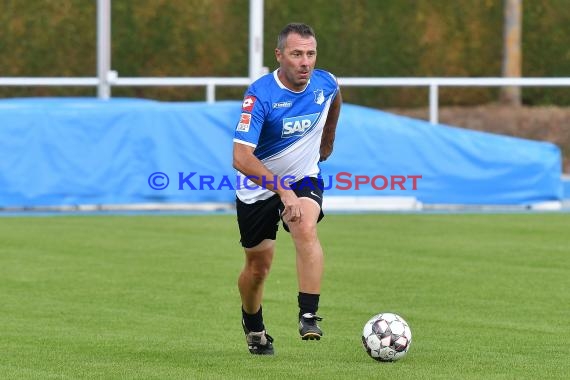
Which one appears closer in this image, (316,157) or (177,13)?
(316,157)

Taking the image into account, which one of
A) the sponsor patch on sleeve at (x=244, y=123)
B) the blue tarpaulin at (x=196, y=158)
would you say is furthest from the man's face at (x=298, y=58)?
the blue tarpaulin at (x=196, y=158)

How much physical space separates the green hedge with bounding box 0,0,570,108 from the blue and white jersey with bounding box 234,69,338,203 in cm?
2129

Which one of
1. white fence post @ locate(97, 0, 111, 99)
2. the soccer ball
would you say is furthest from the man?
white fence post @ locate(97, 0, 111, 99)

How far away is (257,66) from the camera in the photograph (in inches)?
922

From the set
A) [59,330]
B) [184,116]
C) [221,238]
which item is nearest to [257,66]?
[184,116]

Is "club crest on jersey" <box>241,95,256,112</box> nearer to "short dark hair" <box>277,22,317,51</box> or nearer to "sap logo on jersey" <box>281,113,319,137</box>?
"sap logo on jersey" <box>281,113,319,137</box>

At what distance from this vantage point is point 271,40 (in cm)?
3170

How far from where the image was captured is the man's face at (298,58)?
931cm

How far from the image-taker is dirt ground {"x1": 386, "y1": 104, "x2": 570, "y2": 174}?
2992 centimetres

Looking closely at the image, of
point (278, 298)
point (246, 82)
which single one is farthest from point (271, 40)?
point (278, 298)

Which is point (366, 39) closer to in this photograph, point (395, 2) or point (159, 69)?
point (395, 2)

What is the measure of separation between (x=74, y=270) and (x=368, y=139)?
7976 mm

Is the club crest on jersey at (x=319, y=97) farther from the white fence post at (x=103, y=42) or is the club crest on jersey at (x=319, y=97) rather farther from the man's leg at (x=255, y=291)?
the white fence post at (x=103, y=42)

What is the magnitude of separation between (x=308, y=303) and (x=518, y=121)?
21.6 meters
